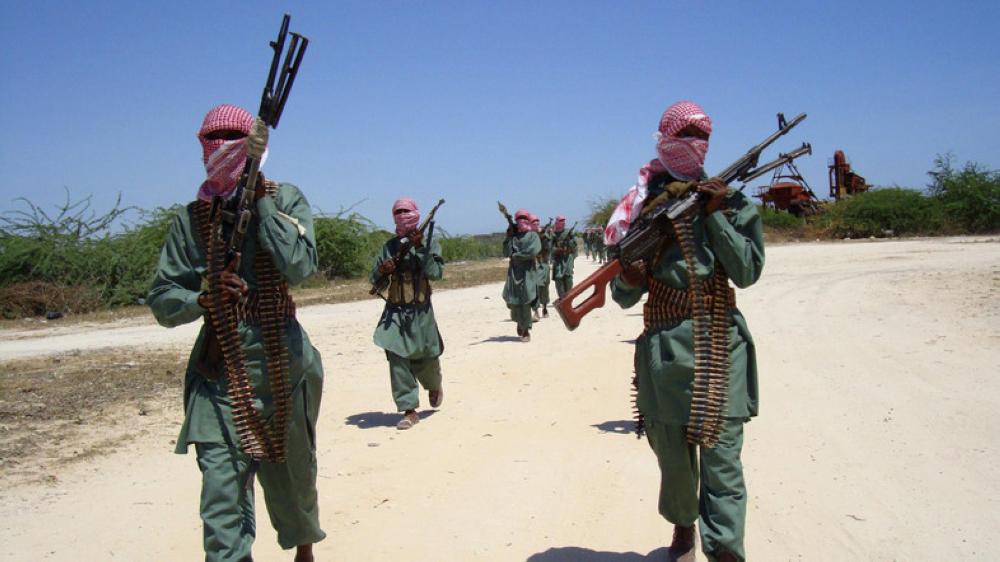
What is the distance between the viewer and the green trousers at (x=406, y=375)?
7.70m

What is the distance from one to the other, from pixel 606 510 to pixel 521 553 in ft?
2.55

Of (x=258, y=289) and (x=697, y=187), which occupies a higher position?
(x=697, y=187)

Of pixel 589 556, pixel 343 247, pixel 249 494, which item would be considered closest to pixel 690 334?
pixel 589 556

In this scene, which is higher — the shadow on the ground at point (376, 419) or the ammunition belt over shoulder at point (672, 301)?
the ammunition belt over shoulder at point (672, 301)

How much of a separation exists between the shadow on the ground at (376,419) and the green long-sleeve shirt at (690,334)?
14.4 ft

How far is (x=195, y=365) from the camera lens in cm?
362

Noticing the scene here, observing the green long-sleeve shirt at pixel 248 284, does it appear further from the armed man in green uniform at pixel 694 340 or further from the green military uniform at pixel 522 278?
the green military uniform at pixel 522 278

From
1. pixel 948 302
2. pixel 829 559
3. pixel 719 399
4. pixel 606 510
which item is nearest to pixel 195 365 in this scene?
pixel 719 399

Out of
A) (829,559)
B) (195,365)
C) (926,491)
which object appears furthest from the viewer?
(926,491)

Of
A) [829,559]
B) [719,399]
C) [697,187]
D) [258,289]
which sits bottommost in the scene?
[829,559]

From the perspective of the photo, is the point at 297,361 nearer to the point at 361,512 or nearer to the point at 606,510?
the point at 361,512

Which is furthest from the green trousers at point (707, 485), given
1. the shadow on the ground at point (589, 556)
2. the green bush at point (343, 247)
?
the green bush at point (343, 247)

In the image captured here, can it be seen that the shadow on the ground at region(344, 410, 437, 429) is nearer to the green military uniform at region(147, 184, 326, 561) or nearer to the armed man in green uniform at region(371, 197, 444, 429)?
the armed man in green uniform at region(371, 197, 444, 429)

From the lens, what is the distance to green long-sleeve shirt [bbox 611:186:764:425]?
3744 millimetres
